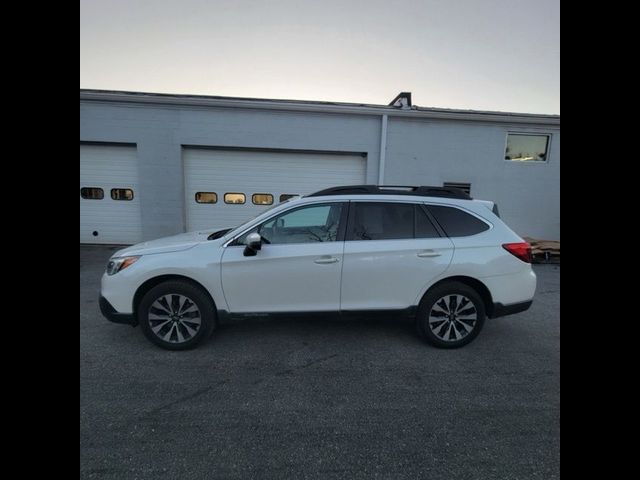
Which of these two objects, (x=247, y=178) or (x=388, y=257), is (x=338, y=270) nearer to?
(x=388, y=257)

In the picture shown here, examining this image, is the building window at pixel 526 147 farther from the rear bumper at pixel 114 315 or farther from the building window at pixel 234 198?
the rear bumper at pixel 114 315

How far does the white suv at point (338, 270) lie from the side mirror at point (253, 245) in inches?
0.4

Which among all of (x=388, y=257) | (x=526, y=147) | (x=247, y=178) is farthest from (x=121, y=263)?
(x=526, y=147)

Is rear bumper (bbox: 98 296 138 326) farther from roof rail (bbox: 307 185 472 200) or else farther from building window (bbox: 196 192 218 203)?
building window (bbox: 196 192 218 203)

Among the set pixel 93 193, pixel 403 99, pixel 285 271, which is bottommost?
pixel 285 271

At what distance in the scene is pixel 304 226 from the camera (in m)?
3.08

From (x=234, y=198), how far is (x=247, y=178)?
720 mm

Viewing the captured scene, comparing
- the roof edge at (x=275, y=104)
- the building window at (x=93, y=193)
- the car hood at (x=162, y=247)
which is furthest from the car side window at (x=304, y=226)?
the building window at (x=93, y=193)

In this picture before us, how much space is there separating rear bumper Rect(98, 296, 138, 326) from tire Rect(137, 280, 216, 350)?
98mm

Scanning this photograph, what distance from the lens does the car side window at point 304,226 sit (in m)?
2.99

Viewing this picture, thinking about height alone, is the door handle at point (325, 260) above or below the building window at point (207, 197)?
below

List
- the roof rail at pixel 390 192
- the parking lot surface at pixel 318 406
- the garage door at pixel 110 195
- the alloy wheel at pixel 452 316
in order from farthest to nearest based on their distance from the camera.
A: the garage door at pixel 110 195 → the roof rail at pixel 390 192 → the alloy wheel at pixel 452 316 → the parking lot surface at pixel 318 406

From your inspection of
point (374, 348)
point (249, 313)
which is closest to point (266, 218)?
point (249, 313)

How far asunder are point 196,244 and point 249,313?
943 mm
